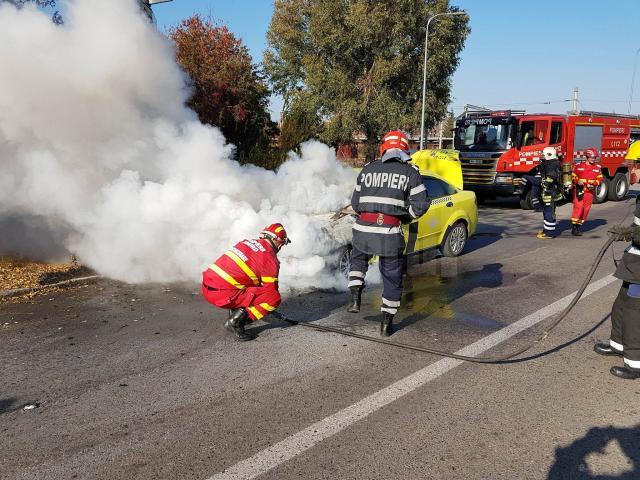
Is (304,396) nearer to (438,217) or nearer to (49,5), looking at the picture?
(438,217)

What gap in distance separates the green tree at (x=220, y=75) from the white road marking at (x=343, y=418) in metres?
12.1

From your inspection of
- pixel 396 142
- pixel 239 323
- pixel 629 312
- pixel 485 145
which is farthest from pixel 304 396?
pixel 485 145

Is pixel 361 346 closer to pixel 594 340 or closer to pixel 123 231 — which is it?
pixel 594 340

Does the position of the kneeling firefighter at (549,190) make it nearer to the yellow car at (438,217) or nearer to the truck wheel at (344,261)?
the yellow car at (438,217)

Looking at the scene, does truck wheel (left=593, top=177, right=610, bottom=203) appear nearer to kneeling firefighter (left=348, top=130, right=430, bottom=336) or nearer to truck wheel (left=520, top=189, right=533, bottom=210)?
truck wheel (left=520, top=189, right=533, bottom=210)

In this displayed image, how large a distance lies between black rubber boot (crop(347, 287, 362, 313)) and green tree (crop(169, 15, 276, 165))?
36.0ft

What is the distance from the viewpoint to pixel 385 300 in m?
4.87

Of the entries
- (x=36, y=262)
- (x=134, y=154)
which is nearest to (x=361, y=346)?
(x=134, y=154)

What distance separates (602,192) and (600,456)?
55.1ft

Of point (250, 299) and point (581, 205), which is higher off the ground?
point (581, 205)

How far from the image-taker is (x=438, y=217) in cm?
786

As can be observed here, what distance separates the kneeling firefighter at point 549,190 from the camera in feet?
33.8

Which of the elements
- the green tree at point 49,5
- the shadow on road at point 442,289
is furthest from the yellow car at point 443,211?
the green tree at point 49,5

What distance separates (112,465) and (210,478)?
1.87 ft
